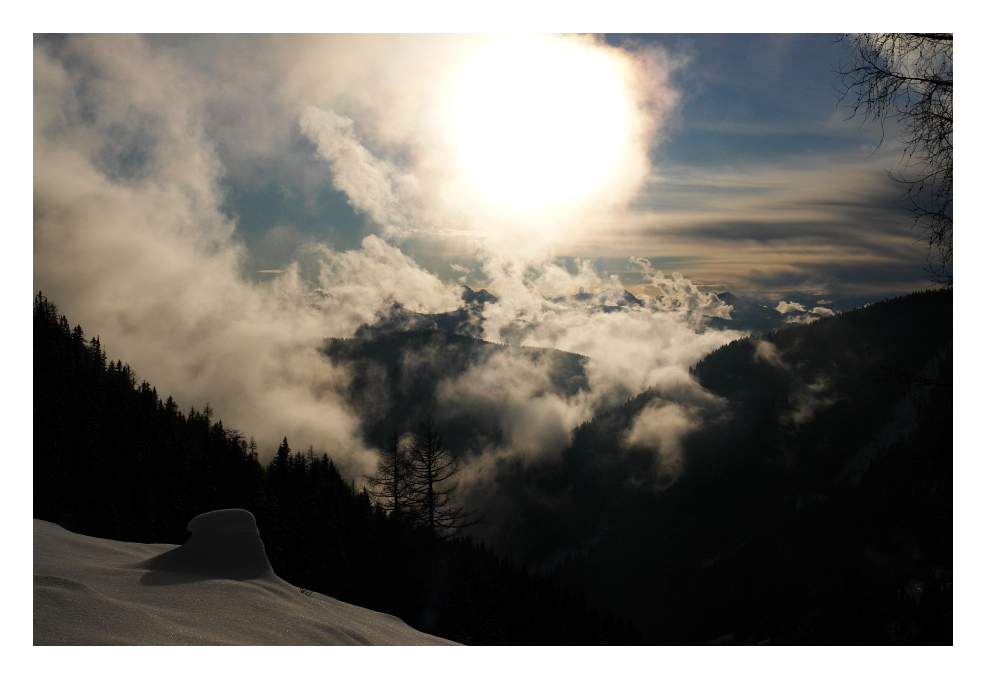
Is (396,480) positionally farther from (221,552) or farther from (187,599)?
(187,599)

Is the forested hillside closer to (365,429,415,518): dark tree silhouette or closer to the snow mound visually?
(365,429,415,518): dark tree silhouette

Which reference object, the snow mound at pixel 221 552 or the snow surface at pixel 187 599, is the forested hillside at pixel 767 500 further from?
the snow mound at pixel 221 552

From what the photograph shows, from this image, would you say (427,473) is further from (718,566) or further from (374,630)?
(718,566)

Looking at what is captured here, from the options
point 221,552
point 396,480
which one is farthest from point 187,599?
point 396,480

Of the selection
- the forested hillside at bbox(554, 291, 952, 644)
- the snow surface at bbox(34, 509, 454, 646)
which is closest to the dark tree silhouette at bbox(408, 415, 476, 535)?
the snow surface at bbox(34, 509, 454, 646)

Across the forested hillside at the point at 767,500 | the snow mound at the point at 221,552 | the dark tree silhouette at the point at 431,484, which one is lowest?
the forested hillside at the point at 767,500

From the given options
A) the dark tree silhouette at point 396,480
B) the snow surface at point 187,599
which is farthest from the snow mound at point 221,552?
the dark tree silhouette at point 396,480

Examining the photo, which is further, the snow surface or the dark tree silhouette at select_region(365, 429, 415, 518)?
the dark tree silhouette at select_region(365, 429, 415, 518)
